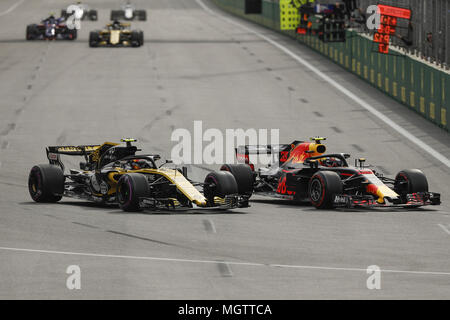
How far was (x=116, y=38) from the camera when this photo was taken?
68812 mm

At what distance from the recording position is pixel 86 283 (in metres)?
17.2

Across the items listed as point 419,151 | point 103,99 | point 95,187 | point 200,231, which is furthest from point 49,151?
point 103,99

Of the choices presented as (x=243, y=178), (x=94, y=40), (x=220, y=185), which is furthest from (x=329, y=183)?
(x=94, y=40)

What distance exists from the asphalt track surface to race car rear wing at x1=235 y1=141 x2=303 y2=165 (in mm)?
1042

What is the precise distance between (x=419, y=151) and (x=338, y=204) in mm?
12828

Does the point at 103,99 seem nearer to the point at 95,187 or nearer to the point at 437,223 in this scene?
the point at 95,187

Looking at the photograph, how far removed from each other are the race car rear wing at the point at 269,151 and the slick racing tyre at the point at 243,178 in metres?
1.36

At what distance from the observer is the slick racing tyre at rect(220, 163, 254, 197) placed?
26.0 metres

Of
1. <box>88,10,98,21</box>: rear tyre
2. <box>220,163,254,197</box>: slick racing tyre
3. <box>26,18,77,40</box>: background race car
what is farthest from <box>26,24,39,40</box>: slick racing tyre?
<box>220,163,254,197</box>: slick racing tyre

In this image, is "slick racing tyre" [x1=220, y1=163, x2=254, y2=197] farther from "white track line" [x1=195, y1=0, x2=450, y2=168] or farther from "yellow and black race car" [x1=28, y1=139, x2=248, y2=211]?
"white track line" [x1=195, y1=0, x2=450, y2=168]

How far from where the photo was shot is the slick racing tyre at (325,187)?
80.2ft

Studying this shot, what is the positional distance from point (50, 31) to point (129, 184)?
51.3m

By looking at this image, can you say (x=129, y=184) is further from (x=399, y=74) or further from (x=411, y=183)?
(x=399, y=74)

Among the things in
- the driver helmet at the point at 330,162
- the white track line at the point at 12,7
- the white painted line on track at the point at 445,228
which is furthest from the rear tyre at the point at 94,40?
the white painted line on track at the point at 445,228
